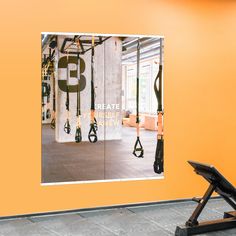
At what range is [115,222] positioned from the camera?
392 centimetres

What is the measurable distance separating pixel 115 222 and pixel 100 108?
1.32 m

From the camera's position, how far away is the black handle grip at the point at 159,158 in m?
4.54

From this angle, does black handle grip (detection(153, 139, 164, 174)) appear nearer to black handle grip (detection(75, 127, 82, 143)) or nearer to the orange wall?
the orange wall

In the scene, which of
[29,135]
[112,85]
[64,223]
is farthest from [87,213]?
[112,85]

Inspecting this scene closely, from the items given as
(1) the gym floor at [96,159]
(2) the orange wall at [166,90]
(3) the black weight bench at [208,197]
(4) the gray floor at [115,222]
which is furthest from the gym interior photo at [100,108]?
(3) the black weight bench at [208,197]

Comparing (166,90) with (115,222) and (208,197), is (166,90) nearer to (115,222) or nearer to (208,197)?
(208,197)

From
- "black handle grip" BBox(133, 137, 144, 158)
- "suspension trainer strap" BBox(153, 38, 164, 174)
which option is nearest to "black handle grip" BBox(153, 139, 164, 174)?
"suspension trainer strap" BBox(153, 38, 164, 174)

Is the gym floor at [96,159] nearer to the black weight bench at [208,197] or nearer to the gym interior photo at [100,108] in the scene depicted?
the gym interior photo at [100,108]

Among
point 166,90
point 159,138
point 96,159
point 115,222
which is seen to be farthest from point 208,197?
point 166,90

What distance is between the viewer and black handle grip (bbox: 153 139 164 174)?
4543mm

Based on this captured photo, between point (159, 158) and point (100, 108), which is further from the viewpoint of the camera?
point (159, 158)

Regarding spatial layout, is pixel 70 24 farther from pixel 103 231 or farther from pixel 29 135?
pixel 103 231

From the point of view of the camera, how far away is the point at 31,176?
13.5 feet

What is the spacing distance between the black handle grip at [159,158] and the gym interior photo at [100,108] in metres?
0.01
